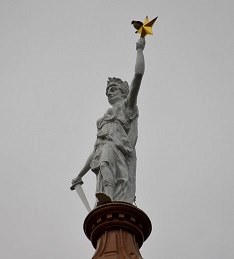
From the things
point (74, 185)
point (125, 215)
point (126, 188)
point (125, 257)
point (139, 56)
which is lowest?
point (125, 257)

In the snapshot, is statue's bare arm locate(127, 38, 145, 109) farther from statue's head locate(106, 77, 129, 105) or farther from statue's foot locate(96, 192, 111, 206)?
statue's foot locate(96, 192, 111, 206)

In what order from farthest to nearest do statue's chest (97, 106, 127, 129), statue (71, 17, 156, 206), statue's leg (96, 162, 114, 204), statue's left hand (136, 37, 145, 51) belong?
statue's chest (97, 106, 127, 129)
statue's left hand (136, 37, 145, 51)
statue (71, 17, 156, 206)
statue's leg (96, 162, 114, 204)

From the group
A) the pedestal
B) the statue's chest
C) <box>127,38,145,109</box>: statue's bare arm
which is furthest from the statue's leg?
<box>127,38,145,109</box>: statue's bare arm

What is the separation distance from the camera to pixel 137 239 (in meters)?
9.02

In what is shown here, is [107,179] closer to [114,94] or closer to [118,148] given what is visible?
[118,148]

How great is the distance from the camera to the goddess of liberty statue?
9.68m

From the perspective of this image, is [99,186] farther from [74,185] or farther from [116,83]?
[116,83]

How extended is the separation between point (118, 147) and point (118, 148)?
0.02m

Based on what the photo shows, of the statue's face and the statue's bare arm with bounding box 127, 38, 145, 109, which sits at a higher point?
the statue's face

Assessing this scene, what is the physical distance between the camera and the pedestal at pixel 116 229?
336 inches

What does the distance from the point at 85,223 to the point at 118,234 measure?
0.69m

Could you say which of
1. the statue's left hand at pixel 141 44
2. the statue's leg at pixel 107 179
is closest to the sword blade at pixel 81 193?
the statue's leg at pixel 107 179

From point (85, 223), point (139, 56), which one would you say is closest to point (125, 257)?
point (85, 223)

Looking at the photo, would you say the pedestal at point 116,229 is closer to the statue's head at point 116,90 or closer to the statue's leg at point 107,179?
the statue's leg at point 107,179
